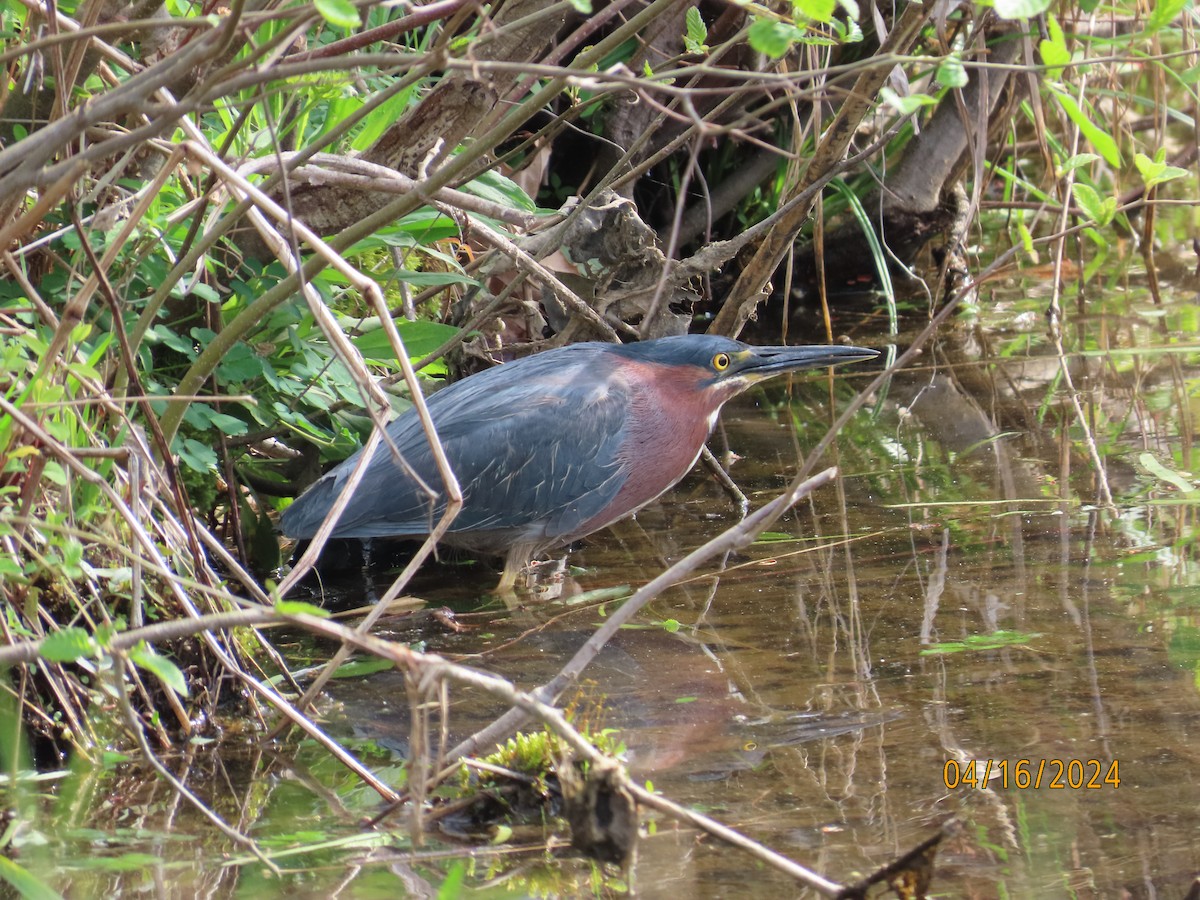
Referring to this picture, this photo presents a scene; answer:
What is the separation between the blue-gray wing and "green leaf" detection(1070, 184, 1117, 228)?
1.79 m

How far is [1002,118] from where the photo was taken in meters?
6.75

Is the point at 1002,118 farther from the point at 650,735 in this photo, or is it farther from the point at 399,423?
the point at 650,735

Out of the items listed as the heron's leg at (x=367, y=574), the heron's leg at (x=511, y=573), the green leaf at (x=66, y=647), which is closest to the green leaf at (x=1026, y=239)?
the heron's leg at (x=511, y=573)

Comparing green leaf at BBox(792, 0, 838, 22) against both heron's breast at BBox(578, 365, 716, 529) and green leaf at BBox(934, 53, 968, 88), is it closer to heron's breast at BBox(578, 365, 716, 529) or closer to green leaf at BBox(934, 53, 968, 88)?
green leaf at BBox(934, 53, 968, 88)

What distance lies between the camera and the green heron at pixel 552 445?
465 centimetres

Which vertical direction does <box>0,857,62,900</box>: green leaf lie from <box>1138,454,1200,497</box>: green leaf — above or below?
above

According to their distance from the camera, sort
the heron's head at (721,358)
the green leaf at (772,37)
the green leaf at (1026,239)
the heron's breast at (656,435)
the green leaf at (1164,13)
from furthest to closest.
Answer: the heron's head at (721,358) < the heron's breast at (656,435) < the green leaf at (1026,239) < the green leaf at (1164,13) < the green leaf at (772,37)

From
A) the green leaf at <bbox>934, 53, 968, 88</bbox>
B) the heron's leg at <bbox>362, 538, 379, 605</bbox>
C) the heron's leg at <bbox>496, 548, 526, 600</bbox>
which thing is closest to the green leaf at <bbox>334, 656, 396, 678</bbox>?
the heron's leg at <bbox>362, 538, 379, 605</bbox>

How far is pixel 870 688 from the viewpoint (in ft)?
11.2

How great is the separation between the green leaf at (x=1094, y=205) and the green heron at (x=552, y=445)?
3.04 feet

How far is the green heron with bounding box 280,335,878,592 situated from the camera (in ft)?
15.3

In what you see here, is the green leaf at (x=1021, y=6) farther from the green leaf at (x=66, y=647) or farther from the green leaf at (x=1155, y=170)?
the green leaf at (x=1155, y=170)
